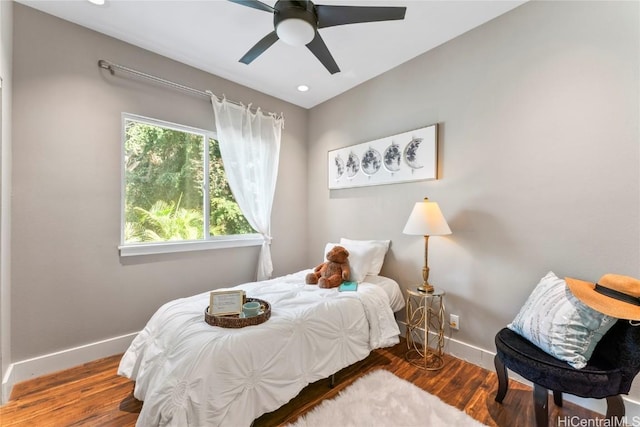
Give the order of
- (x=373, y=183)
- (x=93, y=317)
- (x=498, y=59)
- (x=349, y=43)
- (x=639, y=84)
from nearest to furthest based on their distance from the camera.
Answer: (x=639, y=84), (x=498, y=59), (x=93, y=317), (x=349, y=43), (x=373, y=183)

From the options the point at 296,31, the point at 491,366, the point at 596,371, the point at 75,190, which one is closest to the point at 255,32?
the point at 296,31

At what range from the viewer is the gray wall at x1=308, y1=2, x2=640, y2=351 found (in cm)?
162

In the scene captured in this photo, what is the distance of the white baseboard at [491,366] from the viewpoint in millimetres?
1546

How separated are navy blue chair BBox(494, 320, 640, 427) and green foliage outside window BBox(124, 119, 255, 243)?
9.48 feet

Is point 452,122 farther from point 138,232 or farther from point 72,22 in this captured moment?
point 72,22

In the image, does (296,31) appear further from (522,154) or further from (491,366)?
(491,366)

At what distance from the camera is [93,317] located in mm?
2232

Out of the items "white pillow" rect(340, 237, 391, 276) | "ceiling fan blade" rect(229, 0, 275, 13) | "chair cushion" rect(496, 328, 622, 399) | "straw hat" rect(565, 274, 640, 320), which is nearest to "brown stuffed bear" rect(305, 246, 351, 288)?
"white pillow" rect(340, 237, 391, 276)

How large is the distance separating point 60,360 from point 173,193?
1.61m

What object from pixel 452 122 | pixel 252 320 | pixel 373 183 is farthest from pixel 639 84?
pixel 252 320

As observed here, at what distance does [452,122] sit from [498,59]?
1.78 ft

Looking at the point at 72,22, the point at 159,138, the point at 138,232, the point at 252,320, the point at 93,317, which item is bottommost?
the point at 93,317

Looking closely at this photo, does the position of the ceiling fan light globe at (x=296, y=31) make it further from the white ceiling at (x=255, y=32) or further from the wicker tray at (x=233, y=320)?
the wicker tray at (x=233, y=320)

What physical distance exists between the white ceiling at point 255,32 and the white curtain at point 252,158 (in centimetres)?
46
